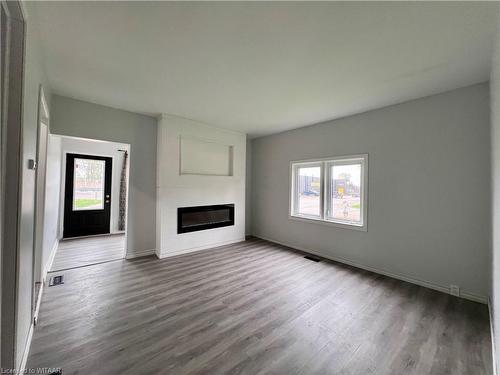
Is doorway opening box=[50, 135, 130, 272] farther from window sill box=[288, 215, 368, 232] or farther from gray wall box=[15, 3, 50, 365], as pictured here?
window sill box=[288, 215, 368, 232]

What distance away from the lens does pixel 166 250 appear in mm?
3895

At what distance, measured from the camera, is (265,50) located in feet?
6.51

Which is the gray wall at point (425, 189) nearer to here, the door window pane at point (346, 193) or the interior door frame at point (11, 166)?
the door window pane at point (346, 193)

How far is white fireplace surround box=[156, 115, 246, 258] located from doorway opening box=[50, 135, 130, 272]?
1.30 metres

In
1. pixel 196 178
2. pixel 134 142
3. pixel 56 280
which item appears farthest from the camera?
pixel 196 178

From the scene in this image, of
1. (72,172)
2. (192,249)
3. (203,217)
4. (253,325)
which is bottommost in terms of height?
(253,325)

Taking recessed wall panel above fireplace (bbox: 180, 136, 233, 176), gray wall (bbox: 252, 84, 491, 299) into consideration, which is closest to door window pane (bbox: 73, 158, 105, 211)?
recessed wall panel above fireplace (bbox: 180, 136, 233, 176)

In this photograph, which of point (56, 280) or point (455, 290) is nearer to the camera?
point (455, 290)

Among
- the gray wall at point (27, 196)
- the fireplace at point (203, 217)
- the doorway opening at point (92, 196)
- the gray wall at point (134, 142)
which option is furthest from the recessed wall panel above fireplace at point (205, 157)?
the gray wall at point (27, 196)

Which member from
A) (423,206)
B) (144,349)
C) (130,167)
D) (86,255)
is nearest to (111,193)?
(86,255)

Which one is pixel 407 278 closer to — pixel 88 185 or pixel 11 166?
pixel 11 166

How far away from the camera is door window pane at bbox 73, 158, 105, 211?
5332 millimetres

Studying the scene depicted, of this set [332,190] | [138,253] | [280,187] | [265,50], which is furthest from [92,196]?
[332,190]

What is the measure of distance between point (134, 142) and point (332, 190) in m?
3.83
